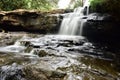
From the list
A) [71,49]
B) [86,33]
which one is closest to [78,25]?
[86,33]

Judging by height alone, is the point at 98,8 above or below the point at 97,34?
above

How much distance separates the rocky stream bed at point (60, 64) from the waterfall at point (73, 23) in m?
1.82

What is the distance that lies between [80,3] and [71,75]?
40.2 feet

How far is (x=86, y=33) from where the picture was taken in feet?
27.3

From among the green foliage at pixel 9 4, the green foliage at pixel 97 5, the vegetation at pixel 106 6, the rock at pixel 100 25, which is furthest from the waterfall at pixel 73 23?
the green foliage at pixel 9 4

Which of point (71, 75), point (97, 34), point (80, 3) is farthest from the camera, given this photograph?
point (80, 3)

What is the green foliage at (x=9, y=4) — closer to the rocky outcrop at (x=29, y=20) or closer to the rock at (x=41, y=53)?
the rocky outcrop at (x=29, y=20)

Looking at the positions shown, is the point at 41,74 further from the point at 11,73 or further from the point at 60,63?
the point at 60,63

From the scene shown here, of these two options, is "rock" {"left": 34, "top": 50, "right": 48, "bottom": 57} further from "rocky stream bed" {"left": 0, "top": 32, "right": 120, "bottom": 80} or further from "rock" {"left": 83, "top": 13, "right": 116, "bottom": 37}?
"rock" {"left": 83, "top": 13, "right": 116, "bottom": 37}

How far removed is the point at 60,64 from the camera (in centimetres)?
440

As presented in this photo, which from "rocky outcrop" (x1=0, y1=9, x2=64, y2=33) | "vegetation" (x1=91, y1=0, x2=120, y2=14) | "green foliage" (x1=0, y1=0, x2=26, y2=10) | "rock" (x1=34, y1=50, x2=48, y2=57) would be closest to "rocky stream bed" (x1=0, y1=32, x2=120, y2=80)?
"rock" (x1=34, y1=50, x2=48, y2=57)

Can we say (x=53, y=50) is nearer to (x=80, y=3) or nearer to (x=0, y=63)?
(x=0, y=63)

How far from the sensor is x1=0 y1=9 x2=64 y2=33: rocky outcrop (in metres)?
9.93

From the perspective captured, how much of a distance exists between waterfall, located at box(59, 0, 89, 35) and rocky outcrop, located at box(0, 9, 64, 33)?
1.93 feet
